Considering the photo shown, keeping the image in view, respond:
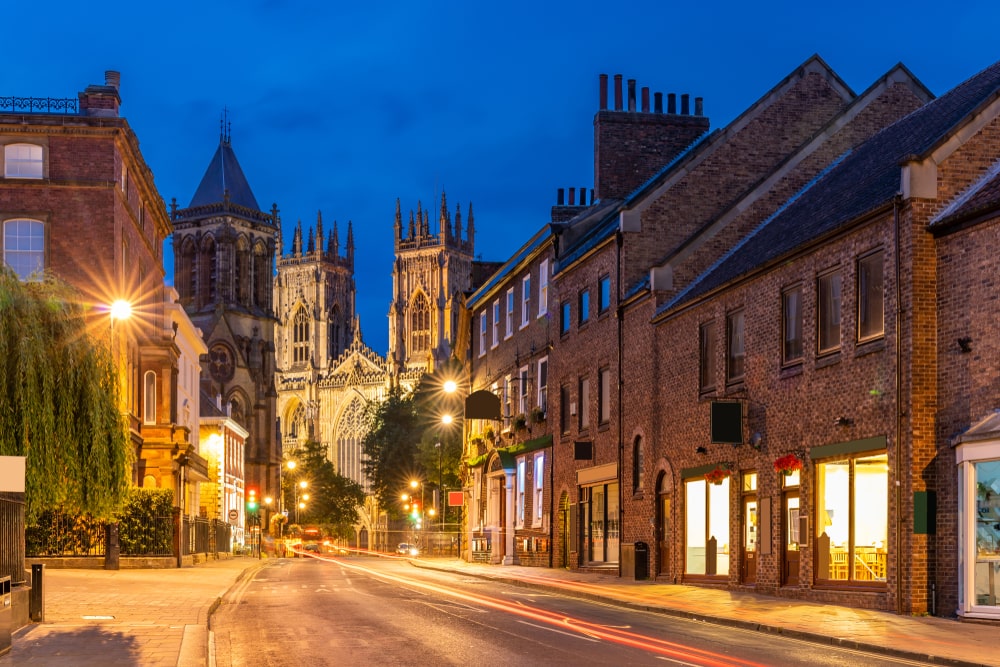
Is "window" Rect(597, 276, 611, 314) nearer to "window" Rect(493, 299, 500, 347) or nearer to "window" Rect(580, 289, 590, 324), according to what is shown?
"window" Rect(580, 289, 590, 324)

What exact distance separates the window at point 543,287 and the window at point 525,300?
1384 millimetres

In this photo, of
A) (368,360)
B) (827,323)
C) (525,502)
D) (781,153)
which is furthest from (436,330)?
(827,323)

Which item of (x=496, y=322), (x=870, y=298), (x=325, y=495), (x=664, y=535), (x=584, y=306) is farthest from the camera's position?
(x=325, y=495)

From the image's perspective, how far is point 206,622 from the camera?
1891 centimetres

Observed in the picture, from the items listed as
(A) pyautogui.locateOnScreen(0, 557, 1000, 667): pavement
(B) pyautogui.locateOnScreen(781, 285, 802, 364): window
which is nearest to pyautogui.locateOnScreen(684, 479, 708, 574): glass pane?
(A) pyautogui.locateOnScreen(0, 557, 1000, 667): pavement

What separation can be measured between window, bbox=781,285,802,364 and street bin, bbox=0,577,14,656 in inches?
628

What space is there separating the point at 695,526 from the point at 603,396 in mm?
8339

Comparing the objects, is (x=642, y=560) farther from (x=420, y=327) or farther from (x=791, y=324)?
(x=420, y=327)

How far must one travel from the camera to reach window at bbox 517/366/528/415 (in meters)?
46.5

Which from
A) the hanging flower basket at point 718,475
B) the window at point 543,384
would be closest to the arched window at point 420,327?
the window at point 543,384

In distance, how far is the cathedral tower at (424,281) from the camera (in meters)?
174

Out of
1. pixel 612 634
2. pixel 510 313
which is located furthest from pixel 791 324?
pixel 510 313

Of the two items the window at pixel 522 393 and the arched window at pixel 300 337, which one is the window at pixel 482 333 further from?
the arched window at pixel 300 337

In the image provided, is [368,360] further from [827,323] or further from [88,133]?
[827,323]
